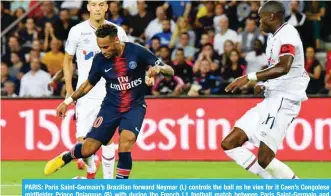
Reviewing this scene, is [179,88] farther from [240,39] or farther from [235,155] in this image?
[235,155]

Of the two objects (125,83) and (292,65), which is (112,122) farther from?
(292,65)

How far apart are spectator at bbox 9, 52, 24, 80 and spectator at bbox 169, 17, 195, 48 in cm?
284

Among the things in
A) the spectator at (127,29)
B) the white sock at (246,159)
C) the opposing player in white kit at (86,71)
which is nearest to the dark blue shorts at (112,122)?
the white sock at (246,159)

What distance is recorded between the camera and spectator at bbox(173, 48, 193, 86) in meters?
18.1

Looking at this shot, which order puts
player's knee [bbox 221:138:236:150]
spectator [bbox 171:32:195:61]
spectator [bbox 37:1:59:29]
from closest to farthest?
player's knee [bbox 221:138:236:150]
spectator [bbox 171:32:195:61]
spectator [bbox 37:1:59:29]

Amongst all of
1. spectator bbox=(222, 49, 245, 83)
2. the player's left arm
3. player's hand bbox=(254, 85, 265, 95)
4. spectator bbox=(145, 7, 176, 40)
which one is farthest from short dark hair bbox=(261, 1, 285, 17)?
spectator bbox=(145, 7, 176, 40)

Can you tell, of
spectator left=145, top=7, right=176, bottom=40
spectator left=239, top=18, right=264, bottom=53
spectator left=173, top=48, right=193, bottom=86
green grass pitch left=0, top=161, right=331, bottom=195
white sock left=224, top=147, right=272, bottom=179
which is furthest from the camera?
spectator left=145, top=7, right=176, bottom=40

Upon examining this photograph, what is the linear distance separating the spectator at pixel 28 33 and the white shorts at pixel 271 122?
31.9 ft

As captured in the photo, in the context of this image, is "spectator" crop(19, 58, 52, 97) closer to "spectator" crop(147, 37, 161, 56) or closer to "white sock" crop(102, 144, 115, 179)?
"spectator" crop(147, 37, 161, 56)

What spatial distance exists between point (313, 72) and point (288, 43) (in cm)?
722

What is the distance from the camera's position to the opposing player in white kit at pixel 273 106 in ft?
36.1

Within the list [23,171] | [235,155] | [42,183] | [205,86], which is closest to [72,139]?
[23,171]

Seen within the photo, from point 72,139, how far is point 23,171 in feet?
4.98

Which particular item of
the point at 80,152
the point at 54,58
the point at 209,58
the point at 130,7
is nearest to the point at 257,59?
the point at 209,58
